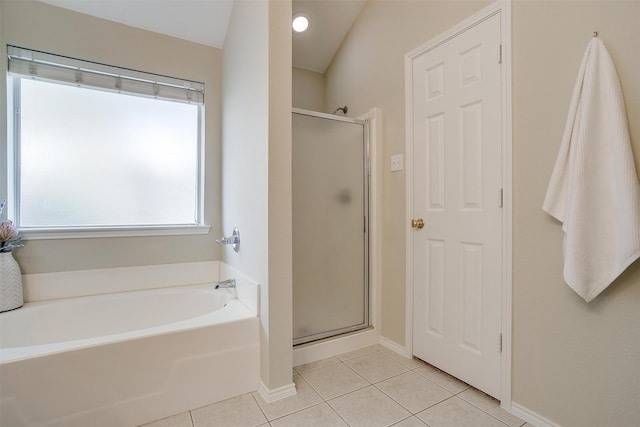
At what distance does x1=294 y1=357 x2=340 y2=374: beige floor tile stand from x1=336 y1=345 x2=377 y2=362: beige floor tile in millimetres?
53

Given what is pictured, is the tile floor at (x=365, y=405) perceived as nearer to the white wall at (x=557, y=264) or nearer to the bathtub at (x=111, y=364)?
the bathtub at (x=111, y=364)

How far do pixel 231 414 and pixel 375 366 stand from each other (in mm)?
906

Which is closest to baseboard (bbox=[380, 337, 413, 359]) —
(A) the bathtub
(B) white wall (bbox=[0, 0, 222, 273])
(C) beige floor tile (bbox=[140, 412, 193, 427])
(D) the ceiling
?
(A) the bathtub

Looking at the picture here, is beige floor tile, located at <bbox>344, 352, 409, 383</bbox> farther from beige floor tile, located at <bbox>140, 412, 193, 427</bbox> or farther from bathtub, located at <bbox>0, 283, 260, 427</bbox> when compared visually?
beige floor tile, located at <bbox>140, 412, 193, 427</bbox>

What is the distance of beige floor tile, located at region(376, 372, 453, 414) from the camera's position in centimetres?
153

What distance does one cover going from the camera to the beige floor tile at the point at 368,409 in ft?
4.60

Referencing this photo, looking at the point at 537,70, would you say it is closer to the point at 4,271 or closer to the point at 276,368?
the point at 276,368

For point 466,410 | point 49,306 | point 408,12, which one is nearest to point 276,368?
point 466,410

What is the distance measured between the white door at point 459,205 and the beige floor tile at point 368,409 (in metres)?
0.48

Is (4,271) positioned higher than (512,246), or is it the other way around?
(512,246)

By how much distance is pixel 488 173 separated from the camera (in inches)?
61.4

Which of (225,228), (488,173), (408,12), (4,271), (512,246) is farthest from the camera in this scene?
(225,228)

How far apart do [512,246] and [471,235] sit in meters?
0.22

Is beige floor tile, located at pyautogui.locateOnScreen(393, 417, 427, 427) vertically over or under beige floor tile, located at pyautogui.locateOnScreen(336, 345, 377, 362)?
over
